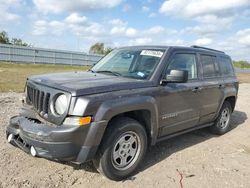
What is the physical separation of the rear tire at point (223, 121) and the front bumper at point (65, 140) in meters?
3.90

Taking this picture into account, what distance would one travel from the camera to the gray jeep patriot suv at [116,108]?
3986mm

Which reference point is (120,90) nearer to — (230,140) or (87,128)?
(87,128)

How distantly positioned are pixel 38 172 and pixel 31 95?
1101 millimetres

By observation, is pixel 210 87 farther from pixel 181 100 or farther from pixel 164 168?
pixel 164 168

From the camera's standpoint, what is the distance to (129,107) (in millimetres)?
4402

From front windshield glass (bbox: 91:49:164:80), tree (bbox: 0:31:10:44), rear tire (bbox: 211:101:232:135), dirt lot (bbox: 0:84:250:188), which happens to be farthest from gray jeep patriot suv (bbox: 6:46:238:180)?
tree (bbox: 0:31:10:44)

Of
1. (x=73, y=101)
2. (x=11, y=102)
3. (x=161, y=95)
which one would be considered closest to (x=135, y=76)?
(x=161, y=95)

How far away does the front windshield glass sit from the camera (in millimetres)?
5140

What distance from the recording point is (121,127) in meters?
4.36

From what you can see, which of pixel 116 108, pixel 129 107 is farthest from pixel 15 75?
pixel 116 108

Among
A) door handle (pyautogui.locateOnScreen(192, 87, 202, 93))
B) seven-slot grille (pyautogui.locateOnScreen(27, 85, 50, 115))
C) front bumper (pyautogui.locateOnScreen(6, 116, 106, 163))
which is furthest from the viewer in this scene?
door handle (pyautogui.locateOnScreen(192, 87, 202, 93))

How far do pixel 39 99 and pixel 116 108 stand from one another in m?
1.07

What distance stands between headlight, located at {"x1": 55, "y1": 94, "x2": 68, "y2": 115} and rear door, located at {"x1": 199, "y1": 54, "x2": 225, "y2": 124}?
10.1 feet

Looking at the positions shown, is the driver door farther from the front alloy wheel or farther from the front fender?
the front alloy wheel
